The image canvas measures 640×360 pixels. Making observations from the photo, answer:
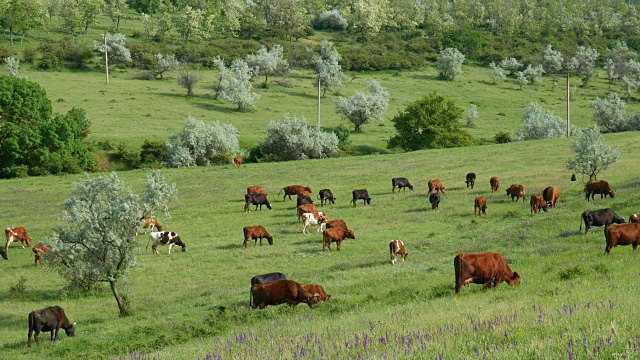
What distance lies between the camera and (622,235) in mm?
18766

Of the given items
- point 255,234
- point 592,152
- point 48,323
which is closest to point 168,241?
point 255,234

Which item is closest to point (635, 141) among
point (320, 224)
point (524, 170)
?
point (524, 170)

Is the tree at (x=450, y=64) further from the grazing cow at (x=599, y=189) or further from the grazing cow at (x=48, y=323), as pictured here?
the grazing cow at (x=48, y=323)

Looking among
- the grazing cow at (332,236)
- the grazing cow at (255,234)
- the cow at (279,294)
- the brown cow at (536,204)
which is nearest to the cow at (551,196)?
the brown cow at (536,204)

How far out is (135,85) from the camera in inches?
4053

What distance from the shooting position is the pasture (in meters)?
8.30

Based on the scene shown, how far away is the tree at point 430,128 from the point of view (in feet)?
253

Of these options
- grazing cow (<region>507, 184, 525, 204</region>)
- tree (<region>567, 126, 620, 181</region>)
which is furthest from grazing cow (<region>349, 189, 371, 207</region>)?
tree (<region>567, 126, 620, 181</region>)

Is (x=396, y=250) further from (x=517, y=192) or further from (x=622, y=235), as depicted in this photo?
(x=517, y=192)

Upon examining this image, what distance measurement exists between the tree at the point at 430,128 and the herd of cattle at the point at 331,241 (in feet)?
100

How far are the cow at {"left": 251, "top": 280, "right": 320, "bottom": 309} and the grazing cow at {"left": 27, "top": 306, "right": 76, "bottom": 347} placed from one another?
20.4 ft

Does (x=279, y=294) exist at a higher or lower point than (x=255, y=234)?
higher

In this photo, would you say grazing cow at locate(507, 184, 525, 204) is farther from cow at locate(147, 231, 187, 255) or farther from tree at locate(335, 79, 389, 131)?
tree at locate(335, 79, 389, 131)

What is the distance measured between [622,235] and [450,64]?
375ft
